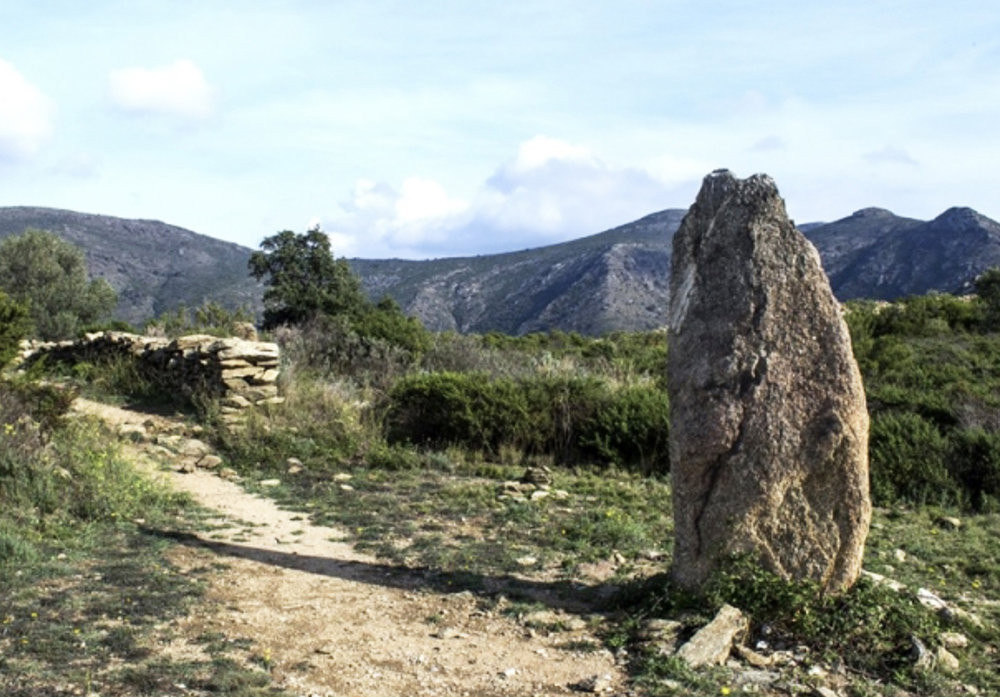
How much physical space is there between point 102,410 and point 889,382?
11.7m

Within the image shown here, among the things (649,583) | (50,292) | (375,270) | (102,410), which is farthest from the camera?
(375,270)

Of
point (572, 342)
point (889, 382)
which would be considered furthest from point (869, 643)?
point (572, 342)

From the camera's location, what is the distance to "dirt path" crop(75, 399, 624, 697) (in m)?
4.95

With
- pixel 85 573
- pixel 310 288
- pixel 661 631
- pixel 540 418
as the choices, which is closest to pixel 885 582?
pixel 661 631

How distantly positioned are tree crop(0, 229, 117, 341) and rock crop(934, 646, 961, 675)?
112 feet

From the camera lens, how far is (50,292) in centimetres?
3578

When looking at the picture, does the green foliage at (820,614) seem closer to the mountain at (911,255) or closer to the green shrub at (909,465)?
the green shrub at (909,465)

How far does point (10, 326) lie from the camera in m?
11.6

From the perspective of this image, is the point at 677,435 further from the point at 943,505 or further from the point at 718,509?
the point at 943,505

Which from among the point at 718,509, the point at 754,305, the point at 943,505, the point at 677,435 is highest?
the point at 754,305

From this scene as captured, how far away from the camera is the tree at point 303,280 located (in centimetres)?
2434

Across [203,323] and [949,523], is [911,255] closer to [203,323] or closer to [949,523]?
[203,323]

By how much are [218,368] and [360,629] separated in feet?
27.7

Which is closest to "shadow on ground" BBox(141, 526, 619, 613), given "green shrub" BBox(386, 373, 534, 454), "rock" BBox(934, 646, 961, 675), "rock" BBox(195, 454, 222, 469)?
"rock" BBox(934, 646, 961, 675)
